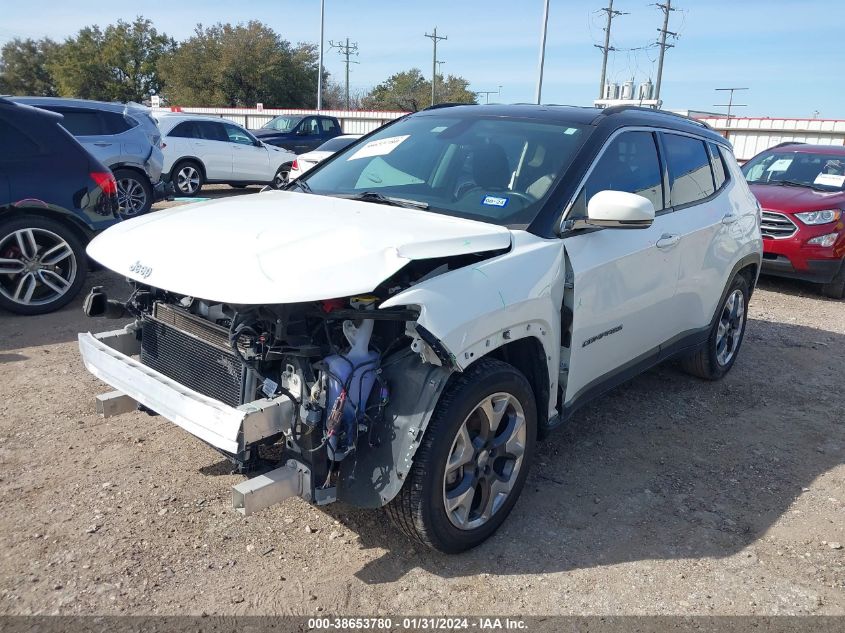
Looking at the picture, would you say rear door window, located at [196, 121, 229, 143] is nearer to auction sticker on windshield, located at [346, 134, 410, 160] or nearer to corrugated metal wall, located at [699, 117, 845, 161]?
auction sticker on windshield, located at [346, 134, 410, 160]

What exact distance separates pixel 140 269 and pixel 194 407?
634mm

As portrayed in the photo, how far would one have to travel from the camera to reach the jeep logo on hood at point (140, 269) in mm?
2781

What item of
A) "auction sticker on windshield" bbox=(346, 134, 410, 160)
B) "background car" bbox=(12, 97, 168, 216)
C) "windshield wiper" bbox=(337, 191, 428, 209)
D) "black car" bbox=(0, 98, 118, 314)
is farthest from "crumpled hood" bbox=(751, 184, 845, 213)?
"background car" bbox=(12, 97, 168, 216)

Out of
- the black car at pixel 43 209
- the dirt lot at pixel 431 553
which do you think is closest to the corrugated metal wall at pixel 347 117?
the black car at pixel 43 209

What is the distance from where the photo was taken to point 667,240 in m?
4.07

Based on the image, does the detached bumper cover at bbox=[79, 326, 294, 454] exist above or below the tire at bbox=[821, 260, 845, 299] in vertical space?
above

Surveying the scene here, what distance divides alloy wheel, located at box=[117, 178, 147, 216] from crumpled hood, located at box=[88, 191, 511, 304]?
7800mm

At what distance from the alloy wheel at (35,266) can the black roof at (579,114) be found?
3.59 metres

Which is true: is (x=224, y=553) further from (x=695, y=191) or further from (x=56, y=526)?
(x=695, y=191)

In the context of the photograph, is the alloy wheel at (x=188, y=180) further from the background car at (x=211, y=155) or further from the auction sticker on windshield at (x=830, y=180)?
the auction sticker on windshield at (x=830, y=180)

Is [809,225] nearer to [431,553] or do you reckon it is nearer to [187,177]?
[431,553]

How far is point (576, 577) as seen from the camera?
297 cm

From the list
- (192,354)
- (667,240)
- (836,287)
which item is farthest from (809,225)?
(192,354)

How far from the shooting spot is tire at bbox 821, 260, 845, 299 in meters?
8.62
